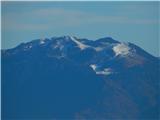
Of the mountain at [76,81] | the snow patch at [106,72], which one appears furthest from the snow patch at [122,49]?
the snow patch at [106,72]

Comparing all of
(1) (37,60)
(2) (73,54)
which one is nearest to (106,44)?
(2) (73,54)

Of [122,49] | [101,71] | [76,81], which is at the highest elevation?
[122,49]

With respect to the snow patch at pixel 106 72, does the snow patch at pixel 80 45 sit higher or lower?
higher

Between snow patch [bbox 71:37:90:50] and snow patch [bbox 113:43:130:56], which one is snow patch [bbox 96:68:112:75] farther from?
snow patch [bbox 71:37:90:50]

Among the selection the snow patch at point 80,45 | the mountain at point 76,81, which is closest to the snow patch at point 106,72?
the mountain at point 76,81

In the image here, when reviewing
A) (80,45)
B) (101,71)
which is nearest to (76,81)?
(101,71)

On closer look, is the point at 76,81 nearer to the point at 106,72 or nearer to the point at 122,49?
the point at 106,72

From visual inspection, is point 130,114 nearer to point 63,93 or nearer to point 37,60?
point 63,93

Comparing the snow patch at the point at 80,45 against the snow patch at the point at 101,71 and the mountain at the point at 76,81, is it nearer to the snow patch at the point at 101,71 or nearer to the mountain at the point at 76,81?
the mountain at the point at 76,81
